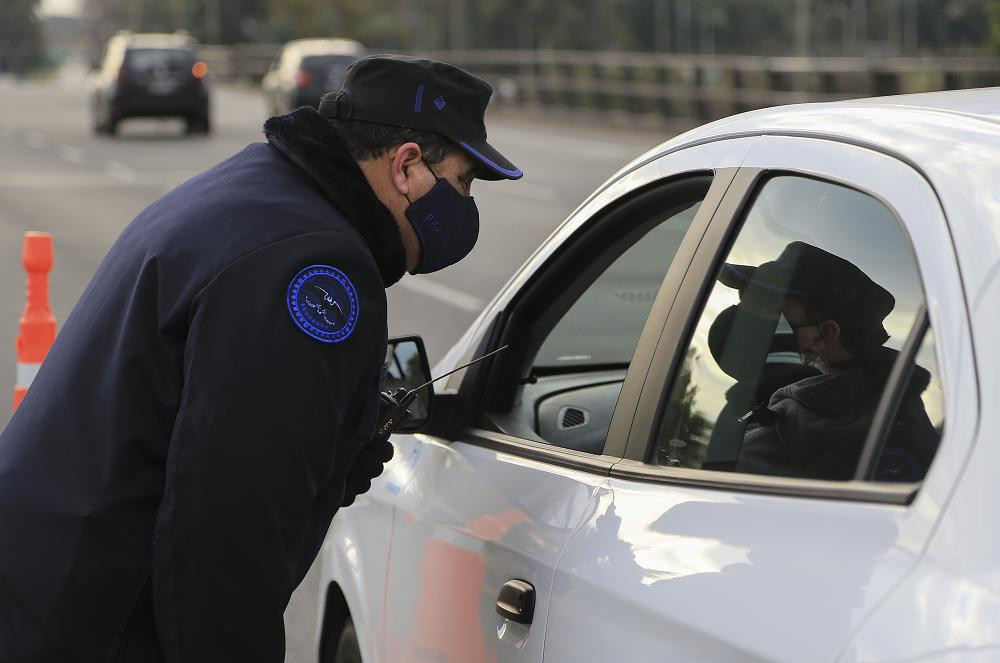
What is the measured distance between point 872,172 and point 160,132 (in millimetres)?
30574

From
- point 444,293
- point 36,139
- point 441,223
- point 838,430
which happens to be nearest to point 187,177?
point 36,139

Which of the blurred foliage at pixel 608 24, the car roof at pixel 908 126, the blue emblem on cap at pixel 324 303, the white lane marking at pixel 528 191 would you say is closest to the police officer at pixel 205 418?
the blue emblem on cap at pixel 324 303

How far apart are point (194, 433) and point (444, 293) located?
9.31m

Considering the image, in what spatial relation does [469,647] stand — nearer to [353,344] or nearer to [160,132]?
[353,344]

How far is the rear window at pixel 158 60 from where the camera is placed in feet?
96.6

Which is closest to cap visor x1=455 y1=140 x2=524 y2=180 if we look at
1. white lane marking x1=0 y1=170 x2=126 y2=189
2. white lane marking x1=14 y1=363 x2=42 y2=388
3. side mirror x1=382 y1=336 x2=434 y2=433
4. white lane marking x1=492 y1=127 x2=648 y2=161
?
side mirror x1=382 y1=336 x2=434 y2=433

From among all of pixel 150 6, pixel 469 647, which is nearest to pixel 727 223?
pixel 469 647

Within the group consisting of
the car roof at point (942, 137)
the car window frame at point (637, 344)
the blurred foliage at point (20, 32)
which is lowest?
the blurred foliage at point (20, 32)

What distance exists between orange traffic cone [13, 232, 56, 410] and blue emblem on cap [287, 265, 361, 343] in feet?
11.6

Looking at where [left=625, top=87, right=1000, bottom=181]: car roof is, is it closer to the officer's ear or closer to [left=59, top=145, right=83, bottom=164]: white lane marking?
the officer's ear

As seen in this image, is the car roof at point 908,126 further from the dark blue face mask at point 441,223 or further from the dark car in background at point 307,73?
the dark car in background at point 307,73

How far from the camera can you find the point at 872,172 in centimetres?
191

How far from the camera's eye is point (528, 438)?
2.82 m

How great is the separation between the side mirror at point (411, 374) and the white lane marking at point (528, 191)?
14.5 meters
